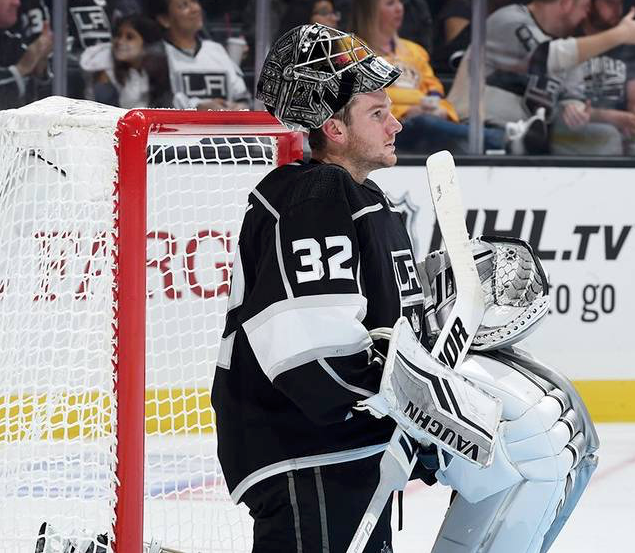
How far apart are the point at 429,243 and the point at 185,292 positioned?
1415 mm

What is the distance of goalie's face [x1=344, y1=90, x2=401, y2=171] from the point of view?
6.04ft

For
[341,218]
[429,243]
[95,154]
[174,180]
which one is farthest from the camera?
[429,243]

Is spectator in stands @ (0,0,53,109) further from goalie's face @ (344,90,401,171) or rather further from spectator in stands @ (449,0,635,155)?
goalie's face @ (344,90,401,171)

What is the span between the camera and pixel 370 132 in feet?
6.07

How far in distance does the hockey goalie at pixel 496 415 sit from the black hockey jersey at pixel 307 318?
7 centimetres

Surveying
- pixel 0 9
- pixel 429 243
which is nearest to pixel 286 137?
pixel 429 243

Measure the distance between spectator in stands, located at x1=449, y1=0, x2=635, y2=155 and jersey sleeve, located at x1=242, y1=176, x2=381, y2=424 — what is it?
2.89 meters

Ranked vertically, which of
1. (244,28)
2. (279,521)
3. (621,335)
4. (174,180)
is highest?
(244,28)

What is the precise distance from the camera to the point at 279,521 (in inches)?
70.7

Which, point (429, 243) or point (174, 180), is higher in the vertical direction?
point (174, 180)

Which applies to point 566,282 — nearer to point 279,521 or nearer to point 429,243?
point 429,243

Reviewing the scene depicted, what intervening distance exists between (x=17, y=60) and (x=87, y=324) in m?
2.36

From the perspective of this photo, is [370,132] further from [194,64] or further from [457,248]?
[194,64]

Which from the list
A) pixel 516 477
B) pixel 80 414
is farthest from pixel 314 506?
pixel 80 414
